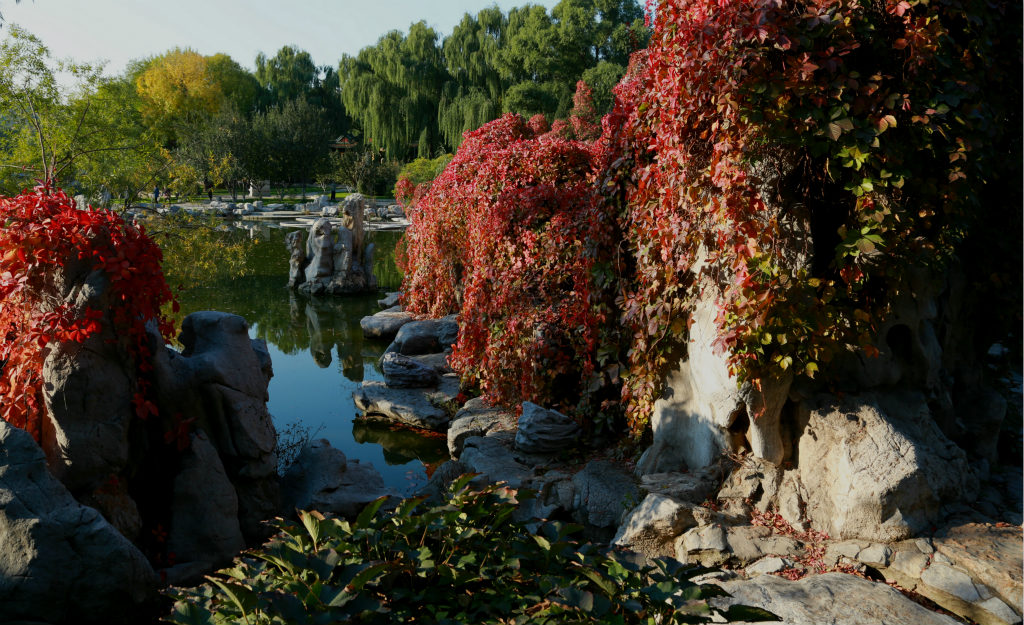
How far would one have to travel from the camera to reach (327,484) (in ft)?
16.6

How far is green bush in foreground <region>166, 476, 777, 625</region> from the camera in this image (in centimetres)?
164

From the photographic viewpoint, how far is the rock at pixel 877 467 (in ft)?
12.0

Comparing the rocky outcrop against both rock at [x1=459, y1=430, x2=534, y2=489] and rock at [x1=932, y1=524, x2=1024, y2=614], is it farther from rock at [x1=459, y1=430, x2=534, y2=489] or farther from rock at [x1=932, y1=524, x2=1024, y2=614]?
rock at [x1=459, y1=430, x2=534, y2=489]

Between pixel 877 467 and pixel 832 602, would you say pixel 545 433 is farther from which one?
pixel 832 602

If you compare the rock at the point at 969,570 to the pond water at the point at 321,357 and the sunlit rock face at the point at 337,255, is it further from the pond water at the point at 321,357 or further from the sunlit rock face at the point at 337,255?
the sunlit rock face at the point at 337,255

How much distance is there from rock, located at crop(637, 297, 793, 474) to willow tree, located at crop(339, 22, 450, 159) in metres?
26.8

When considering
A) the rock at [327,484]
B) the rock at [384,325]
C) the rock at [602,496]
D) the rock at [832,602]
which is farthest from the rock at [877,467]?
the rock at [384,325]

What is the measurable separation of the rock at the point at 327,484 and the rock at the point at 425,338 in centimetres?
385

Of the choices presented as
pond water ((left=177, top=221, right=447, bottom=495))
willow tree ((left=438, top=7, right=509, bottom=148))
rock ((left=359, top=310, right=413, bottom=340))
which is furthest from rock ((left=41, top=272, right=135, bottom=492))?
willow tree ((left=438, top=7, right=509, bottom=148))

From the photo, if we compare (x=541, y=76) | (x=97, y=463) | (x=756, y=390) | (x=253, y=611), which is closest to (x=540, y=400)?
(x=756, y=390)

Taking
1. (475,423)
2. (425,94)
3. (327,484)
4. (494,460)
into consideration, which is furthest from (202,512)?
(425,94)

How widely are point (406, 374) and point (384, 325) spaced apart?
3.50 metres

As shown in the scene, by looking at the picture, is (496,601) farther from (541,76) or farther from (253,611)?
(541,76)

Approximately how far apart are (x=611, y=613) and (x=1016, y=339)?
4817mm
